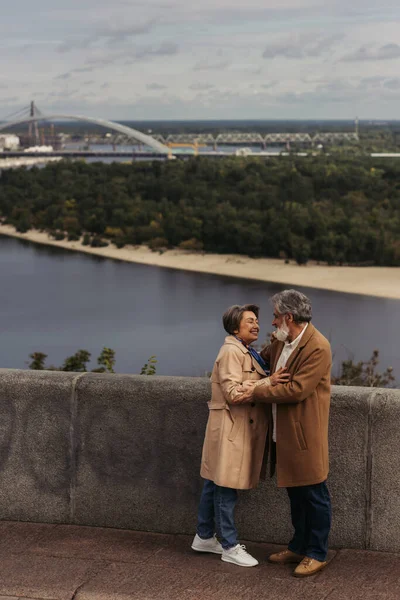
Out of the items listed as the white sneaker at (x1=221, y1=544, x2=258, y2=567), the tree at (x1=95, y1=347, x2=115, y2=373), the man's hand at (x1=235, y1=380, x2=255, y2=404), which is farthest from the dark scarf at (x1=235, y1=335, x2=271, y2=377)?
the tree at (x1=95, y1=347, x2=115, y2=373)

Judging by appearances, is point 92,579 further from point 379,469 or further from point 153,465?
point 379,469

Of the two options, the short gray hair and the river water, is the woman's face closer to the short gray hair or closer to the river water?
the short gray hair

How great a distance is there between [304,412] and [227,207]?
66743mm

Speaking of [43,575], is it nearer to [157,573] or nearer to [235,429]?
[157,573]

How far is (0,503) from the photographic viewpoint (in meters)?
5.89

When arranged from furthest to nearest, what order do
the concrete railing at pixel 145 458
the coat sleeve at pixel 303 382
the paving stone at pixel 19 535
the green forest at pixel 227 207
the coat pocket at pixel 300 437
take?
the green forest at pixel 227 207, the paving stone at pixel 19 535, the concrete railing at pixel 145 458, the coat pocket at pixel 300 437, the coat sleeve at pixel 303 382

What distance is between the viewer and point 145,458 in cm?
569

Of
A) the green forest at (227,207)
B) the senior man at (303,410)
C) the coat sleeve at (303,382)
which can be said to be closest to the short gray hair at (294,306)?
the senior man at (303,410)

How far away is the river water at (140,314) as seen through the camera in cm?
3994

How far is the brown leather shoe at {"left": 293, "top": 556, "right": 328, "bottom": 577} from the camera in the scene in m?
5.03

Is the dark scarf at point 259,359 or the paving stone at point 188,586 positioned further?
the dark scarf at point 259,359

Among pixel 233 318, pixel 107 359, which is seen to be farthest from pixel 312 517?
pixel 107 359

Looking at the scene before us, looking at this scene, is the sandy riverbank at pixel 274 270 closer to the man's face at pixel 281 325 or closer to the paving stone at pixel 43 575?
the paving stone at pixel 43 575

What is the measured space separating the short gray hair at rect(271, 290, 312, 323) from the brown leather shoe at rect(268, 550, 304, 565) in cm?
118
